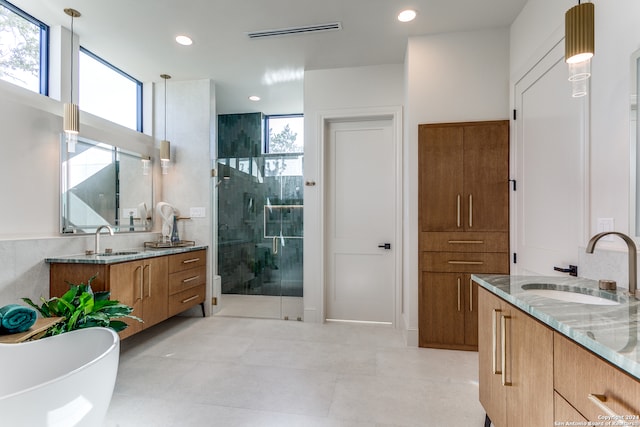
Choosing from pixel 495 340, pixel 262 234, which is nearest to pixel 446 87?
pixel 495 340

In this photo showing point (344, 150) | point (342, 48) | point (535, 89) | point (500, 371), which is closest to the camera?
point (500, 371)

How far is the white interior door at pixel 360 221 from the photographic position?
3545mm

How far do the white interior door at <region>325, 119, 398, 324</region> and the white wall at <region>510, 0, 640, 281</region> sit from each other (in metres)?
1.91

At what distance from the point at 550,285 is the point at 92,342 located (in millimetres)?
1904

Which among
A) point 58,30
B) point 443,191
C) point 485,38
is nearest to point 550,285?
point 443,191

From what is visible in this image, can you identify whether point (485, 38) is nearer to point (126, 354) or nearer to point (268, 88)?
point (268, 88)

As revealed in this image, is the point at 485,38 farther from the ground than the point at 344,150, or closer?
farther from the ground

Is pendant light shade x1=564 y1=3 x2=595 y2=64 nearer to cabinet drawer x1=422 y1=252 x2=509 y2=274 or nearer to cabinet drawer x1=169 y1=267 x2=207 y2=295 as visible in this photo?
cabinet drawer x1=422 y1=252 x2=509 y2=274

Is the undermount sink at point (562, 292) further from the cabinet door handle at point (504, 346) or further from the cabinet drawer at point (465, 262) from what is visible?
the cabinet drawer at point (465, 262)

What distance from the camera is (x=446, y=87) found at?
2883 millimetres

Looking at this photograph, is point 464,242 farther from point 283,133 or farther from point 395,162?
point 283,133

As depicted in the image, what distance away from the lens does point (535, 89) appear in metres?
2.34

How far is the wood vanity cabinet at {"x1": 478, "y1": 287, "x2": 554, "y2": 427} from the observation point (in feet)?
3.39

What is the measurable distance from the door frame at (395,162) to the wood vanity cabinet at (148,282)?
1454 millimetres
